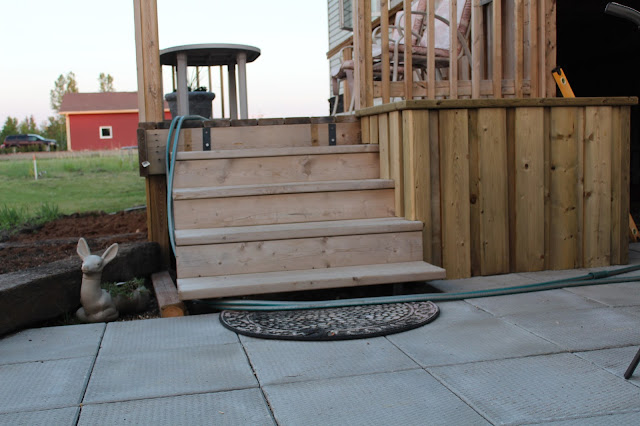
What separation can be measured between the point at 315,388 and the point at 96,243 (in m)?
2.79

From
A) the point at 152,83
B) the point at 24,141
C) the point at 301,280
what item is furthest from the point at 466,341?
the point at 24,141

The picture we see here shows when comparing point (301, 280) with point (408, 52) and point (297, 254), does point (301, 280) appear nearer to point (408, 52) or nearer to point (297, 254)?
point (297, 254)

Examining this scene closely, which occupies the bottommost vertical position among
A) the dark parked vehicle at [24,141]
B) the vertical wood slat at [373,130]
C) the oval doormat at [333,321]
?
the oval doormat at [333,321]

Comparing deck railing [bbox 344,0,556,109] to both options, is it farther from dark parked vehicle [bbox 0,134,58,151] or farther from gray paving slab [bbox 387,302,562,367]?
dark parked vehicle [bbox 0,134,58,151]

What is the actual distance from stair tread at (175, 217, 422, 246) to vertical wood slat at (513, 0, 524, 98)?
138cm

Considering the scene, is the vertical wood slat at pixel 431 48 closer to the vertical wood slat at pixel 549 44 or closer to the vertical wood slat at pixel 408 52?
the vertical wood slat at pixel 408 52

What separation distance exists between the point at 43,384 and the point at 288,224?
1647mm

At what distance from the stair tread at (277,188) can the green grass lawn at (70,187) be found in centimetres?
393

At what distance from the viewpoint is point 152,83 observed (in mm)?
4109

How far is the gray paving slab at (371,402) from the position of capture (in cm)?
174

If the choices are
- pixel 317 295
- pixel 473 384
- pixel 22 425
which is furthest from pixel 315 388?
pixel 317 295

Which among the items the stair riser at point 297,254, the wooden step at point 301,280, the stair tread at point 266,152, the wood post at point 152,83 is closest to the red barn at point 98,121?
the wood post at point 152,83

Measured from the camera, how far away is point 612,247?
3.79 meters

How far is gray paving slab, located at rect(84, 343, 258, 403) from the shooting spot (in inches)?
79.1
